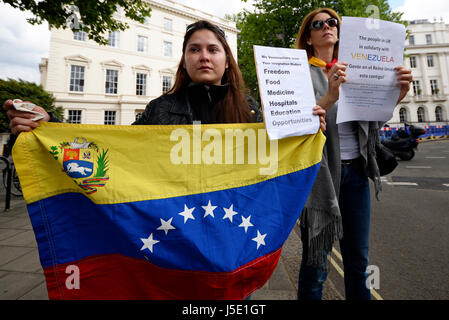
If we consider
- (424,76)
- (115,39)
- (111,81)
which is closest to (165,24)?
(115,39)

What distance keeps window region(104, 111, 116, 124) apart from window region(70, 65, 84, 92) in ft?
10.6

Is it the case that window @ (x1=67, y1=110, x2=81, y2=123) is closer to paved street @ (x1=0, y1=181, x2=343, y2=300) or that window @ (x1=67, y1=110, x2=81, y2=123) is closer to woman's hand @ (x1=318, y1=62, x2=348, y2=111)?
paved street @ (x1=0, y1=181, x2=343, y2=300)

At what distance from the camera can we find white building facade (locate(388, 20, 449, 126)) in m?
38.8

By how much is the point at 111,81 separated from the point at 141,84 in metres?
3.13

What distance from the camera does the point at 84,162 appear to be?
50.3 inches

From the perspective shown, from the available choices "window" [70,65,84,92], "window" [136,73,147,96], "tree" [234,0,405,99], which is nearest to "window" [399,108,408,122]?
"tree" [234,0,405,99]

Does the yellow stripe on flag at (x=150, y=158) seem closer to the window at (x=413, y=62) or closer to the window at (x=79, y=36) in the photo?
the window at (x=79, y=36)

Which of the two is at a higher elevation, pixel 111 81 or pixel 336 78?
pixel 111 81

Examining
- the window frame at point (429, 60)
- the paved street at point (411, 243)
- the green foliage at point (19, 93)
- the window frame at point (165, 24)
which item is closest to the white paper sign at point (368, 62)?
the paved street at point (411, 243)

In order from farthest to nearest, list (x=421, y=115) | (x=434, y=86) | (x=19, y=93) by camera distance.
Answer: (x=434, y=86) → (x=421, y=115) → (x=19, y=93)

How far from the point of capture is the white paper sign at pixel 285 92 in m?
1.19

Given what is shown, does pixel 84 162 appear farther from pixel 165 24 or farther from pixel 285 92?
pixel 165 24

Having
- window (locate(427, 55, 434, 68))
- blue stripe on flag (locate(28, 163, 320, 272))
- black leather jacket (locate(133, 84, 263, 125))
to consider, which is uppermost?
window (locate(427, 55, 434, 68))

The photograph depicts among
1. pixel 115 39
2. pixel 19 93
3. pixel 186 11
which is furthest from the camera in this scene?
pixel 186 11
